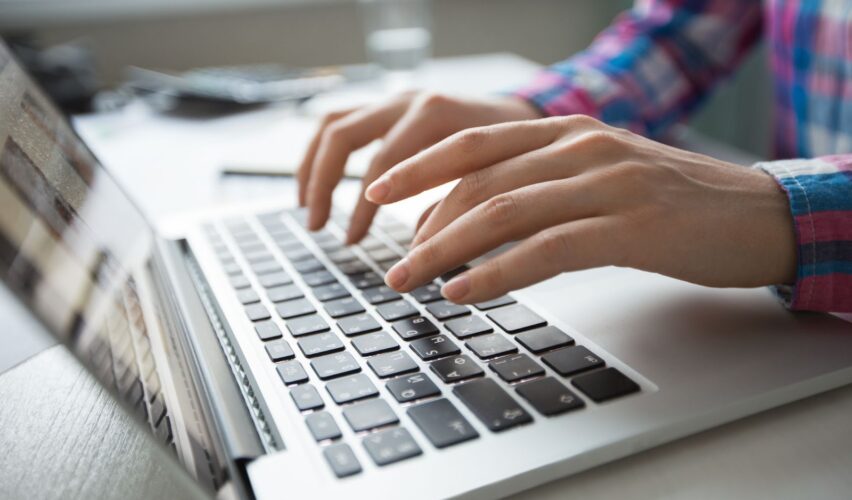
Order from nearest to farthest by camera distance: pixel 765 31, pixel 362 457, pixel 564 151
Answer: pixel 362 457 < pixel 564 151 < pixel 765 31

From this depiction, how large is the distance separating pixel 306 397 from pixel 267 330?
0.08m

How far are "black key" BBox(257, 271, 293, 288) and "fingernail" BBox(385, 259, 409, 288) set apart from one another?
0.40ft

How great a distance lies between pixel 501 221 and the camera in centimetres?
36

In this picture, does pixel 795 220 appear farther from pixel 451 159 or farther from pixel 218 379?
pixel 218 379

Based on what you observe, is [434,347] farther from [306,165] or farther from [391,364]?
[306,165]

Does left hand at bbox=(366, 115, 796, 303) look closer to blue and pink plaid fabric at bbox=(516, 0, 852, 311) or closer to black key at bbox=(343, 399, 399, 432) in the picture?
black key at bbox=(343, 399, 399, 432)

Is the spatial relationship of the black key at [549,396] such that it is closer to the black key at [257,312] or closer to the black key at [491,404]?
the black key at [491,404]

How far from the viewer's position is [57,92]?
39.0 inches

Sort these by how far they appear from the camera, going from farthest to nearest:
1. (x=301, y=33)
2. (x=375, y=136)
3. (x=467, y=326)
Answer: (x=301, y=33) → (x=375, y=136) → (x=467, y=326)

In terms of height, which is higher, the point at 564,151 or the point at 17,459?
the point at 564,151

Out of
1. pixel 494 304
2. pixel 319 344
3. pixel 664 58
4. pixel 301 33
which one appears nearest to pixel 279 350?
pixel 319 344

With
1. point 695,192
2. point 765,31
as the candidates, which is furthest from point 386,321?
point 765,31

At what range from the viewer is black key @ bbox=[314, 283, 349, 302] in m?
0.44

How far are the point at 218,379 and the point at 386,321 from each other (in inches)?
3.9
